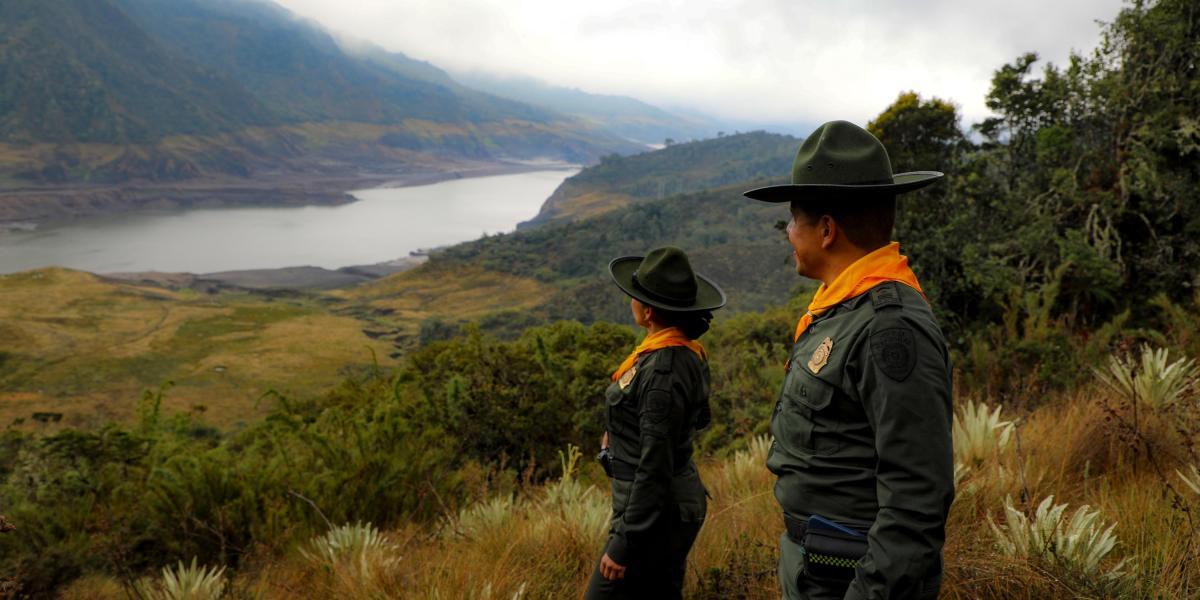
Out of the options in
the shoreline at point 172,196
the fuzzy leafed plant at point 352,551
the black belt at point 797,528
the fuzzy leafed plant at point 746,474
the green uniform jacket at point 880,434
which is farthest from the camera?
the shoreline at point 172,196

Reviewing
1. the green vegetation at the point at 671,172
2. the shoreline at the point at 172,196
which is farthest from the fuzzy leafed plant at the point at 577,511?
the shoreline at the point at 172,196

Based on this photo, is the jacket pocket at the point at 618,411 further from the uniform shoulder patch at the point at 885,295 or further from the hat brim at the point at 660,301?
the uniform shoulder patch at the point at 885,295

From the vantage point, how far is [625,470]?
8.43ft

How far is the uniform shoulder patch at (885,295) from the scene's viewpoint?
143 cm

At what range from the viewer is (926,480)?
1303 mm

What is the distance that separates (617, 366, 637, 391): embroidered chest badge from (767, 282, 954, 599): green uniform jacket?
34.8 inches

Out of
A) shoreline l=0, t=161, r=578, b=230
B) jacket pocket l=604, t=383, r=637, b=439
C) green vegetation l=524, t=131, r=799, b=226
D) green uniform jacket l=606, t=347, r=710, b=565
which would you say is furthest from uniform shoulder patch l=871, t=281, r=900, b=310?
shoreline l=0, t=161, r=578, b=230

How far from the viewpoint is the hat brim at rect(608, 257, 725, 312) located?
2.50m

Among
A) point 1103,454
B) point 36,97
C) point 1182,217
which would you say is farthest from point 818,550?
point 36,97

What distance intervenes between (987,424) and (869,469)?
8.81 feet

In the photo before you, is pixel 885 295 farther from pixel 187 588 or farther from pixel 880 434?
pixel 187 588

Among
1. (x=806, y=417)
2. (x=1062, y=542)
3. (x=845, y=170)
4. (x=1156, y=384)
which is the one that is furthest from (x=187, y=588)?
(x=1156, y=384)

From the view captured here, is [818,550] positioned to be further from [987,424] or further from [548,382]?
[548,382]

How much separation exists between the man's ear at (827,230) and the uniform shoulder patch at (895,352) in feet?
1.04
